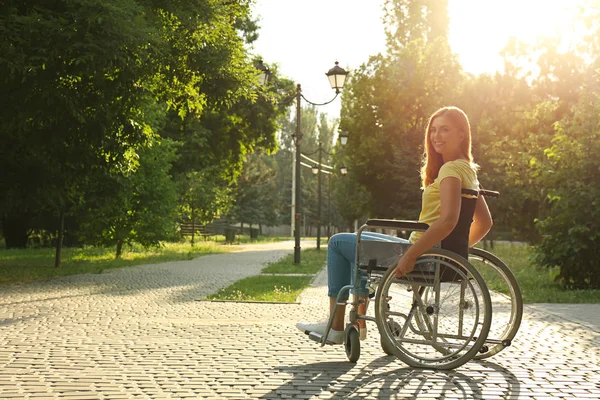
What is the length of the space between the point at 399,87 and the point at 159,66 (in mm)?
25255

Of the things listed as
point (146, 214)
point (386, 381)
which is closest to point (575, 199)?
point (386, 381)

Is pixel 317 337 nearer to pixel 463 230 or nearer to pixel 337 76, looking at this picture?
pixel 463 230

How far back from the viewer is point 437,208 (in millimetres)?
5473

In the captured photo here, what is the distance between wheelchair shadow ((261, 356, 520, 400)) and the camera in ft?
15.1

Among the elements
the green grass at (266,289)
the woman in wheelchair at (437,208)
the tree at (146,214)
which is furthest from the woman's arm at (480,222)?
the tree at (146,214)

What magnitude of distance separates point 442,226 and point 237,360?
177cm

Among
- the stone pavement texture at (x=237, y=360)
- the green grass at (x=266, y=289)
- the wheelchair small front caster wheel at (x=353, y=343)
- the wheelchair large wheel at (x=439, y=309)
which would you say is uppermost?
the wheelchair large wheel at (x=439, y=309)

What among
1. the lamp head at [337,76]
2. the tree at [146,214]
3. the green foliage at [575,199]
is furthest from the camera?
the tree at [146,214]

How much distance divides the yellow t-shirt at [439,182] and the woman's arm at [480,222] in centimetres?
46

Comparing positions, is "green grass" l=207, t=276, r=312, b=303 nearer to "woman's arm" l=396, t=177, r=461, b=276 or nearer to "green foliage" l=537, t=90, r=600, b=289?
"green foliage" l=537, t=90, r=600, b=289

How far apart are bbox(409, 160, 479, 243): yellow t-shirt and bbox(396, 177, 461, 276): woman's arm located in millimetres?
80

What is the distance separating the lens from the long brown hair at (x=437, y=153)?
18.5 feet

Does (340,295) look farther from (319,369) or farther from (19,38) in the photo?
(19,38)

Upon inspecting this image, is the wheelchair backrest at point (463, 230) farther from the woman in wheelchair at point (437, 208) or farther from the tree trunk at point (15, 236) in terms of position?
the tree trunk at point (15, 236)
